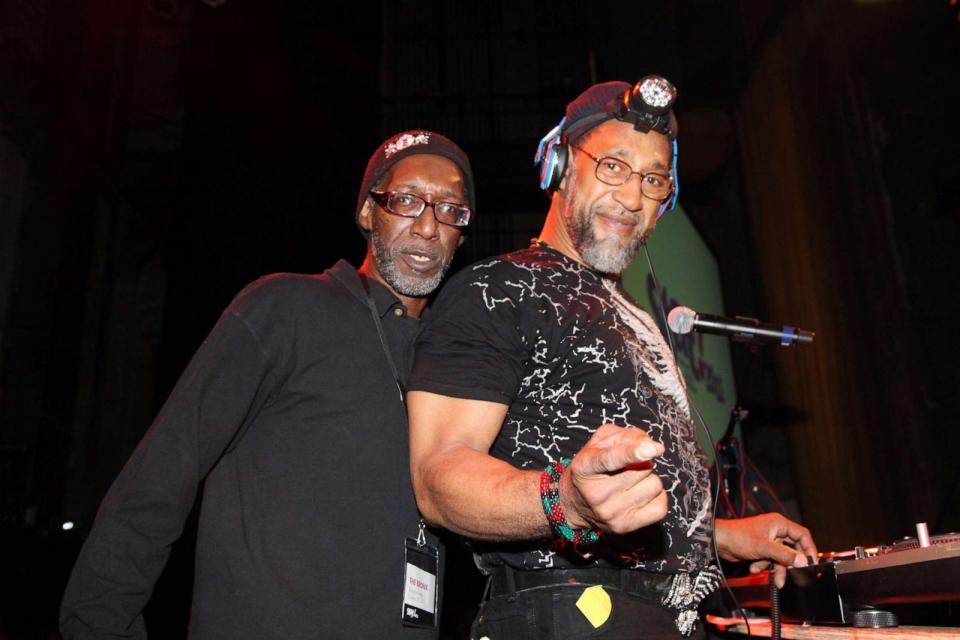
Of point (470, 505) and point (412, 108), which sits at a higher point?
point (412, 108)

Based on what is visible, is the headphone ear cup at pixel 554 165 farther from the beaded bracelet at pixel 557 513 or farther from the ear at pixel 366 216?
the beaded bracelet at pixel 557 513

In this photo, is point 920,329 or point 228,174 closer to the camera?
point 920,329

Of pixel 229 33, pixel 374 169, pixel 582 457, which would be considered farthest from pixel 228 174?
pixel 582 457

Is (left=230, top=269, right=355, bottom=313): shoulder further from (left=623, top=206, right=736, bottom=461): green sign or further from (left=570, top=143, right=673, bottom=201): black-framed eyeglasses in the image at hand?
(left=623, top=206, right=736, bottom=461): green sign

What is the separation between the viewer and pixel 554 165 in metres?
1.81

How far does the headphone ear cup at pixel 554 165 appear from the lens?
5.94 ft

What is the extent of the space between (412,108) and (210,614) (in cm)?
803

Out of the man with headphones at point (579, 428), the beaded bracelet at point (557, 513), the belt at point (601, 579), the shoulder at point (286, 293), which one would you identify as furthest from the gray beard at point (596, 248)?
the beaded bracelet at point (557, 513)

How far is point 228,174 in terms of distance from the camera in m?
4.94

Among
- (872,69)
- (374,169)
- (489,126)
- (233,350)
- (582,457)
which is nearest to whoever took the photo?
(582,457)

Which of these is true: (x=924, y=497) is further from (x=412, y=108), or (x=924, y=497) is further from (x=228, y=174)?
(x=412, y=108)

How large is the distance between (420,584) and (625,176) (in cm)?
106

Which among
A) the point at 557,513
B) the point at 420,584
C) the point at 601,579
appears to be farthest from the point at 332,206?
the point at 557,513

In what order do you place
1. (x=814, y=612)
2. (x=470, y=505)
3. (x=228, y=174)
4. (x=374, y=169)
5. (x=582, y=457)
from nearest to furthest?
(x=582, y=457) < (x=470, y=505) < (x=814, y=612) < (x=374, y=169) < (x=228, y=174)
